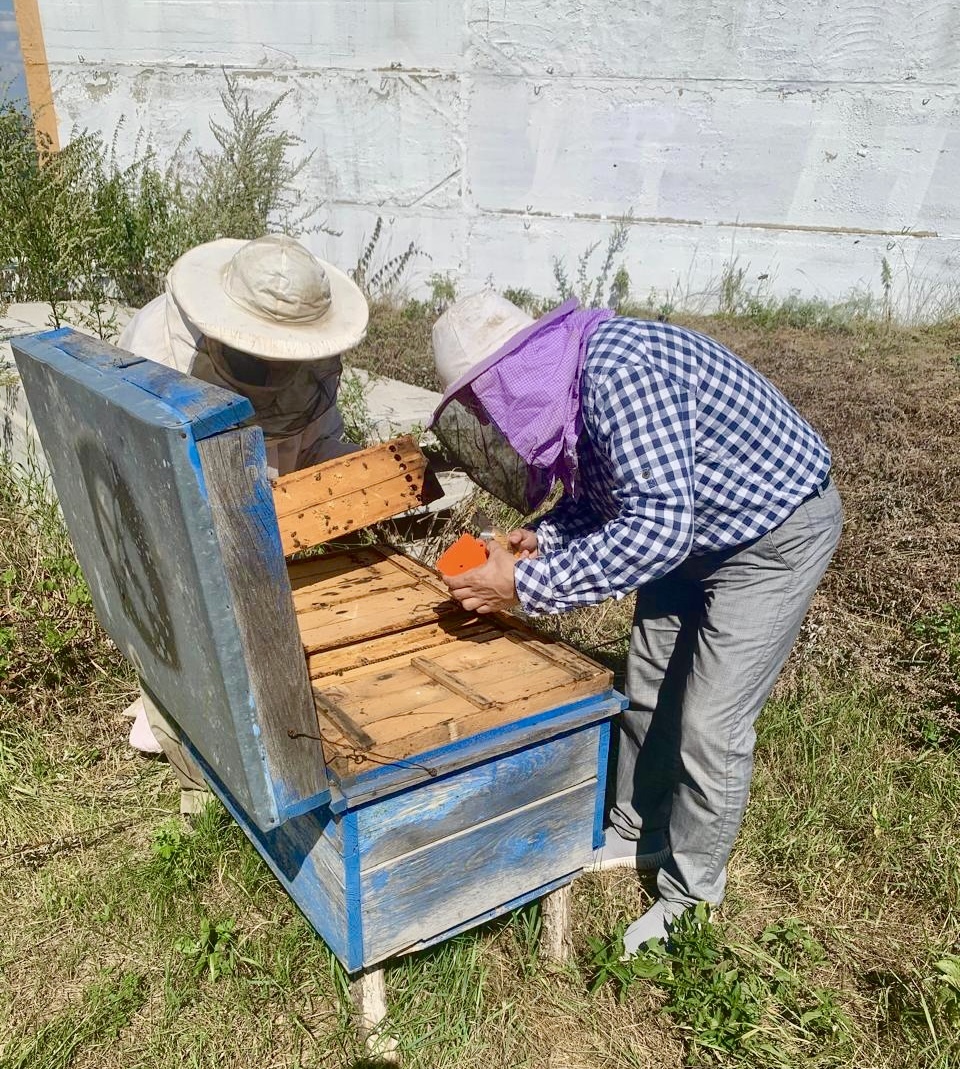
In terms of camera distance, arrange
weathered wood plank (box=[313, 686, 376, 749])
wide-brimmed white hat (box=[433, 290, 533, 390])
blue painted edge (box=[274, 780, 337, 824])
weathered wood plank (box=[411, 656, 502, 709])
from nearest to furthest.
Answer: blue painted edge (box=[274, 780, 337, 824]) → weathered wood plank (box=[313, 686, 376, 749]) → weathered wood plank (box=[411, 656, 502, 709]) → wide-brimmed white hat (box=[433, 290, 533, 390])

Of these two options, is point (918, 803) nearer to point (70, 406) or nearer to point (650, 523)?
point (650, 523)

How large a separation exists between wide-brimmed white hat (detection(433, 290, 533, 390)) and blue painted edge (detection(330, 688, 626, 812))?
0.76 metres

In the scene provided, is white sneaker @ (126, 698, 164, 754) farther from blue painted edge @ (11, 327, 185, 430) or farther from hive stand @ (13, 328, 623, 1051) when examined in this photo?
blue painted edge @ (11, 327, 185, 430)

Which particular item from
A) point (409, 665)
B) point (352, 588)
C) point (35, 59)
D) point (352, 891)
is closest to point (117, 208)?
point (352, 588)

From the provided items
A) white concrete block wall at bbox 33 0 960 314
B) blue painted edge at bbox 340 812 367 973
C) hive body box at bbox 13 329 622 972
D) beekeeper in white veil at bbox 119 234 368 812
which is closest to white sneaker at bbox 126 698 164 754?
beekeeper in white veil at bbox 119 234 368 812

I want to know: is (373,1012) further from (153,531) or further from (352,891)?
(153,531)

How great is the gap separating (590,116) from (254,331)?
6032 mm

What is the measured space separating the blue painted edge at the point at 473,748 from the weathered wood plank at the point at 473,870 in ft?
0.63

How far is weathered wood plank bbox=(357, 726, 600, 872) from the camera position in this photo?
5.41 ft

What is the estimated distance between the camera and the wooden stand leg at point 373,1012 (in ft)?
6.15

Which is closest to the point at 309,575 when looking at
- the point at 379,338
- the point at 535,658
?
the point at 535,658

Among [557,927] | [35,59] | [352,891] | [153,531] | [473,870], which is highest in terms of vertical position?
[153,531]

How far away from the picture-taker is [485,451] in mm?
2115

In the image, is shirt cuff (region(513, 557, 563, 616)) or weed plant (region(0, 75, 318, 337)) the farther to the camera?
weed plant (region(0, 75, 318, 337))
